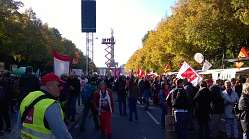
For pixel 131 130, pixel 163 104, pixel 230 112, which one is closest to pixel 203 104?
pixel 230 112

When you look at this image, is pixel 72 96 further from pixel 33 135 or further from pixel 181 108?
pixel 33 135

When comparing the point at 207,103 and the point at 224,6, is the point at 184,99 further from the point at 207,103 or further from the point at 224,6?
the point at 224,6

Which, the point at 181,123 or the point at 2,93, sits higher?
the point at 2,93

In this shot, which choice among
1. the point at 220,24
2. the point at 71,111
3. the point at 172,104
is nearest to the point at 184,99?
the point at 172,104

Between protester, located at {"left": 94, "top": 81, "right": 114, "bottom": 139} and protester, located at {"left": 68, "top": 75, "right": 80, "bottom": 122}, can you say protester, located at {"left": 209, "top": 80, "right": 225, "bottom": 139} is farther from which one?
protester, located at {"left": 68, "top": 75, "right": 80, "bottom": 122}

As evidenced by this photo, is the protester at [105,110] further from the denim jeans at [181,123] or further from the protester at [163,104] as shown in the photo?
the protester at [163,104]

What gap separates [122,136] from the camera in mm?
17547

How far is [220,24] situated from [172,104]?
94.5 feet

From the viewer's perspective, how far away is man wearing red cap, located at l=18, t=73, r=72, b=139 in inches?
229

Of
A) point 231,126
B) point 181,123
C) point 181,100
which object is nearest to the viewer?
point 181,100

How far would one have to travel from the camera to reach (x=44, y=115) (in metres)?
5.88

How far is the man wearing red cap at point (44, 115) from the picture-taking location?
5.83 metres

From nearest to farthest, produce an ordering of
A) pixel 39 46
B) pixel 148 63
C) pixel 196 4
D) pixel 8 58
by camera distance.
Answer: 1. pixel 196 4
2. pixel 8 58
3. pixel 39 46
4. pixel 148 63

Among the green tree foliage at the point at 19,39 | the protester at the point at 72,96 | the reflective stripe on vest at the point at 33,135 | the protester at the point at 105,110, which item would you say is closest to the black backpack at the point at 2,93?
the protester at the point at 105,110
